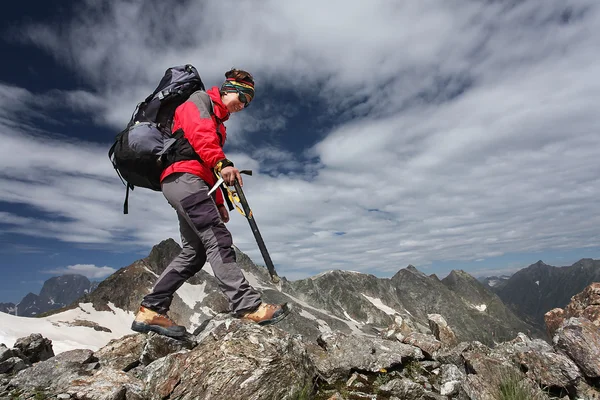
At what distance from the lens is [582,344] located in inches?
A: 244

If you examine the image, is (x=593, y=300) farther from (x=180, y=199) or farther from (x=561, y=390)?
(x=180, y=199)

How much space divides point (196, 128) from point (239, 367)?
12.7 feet

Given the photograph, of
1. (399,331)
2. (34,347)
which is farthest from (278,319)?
(34,347)

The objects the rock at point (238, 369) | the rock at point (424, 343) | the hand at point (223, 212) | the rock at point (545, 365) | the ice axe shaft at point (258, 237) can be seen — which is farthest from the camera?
the rock at point (424, 343)

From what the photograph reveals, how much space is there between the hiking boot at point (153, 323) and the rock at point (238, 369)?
31.3 inches

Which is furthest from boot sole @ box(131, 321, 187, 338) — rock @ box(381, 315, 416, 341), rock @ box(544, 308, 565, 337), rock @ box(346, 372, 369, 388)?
rock @ box(544, 308, 565, 337)

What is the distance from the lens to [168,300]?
6.50 metres

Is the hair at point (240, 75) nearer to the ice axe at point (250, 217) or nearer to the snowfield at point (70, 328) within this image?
the ice axe at point (250, 217)

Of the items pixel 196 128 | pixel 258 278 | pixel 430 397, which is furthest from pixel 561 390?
pixel 258 278

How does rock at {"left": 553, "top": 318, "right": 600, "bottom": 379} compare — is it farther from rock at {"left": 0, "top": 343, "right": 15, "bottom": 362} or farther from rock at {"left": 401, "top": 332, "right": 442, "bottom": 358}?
rock at {"left": 0, "top": 343, "right": 15, "bottom": 362}

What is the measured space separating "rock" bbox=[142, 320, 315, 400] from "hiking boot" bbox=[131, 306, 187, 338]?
31.3 inches

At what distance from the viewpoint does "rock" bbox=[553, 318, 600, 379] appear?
19.4 feet

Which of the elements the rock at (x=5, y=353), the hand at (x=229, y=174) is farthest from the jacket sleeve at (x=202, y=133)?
the rock at (x=5, y=353)

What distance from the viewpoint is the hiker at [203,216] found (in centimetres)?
575
